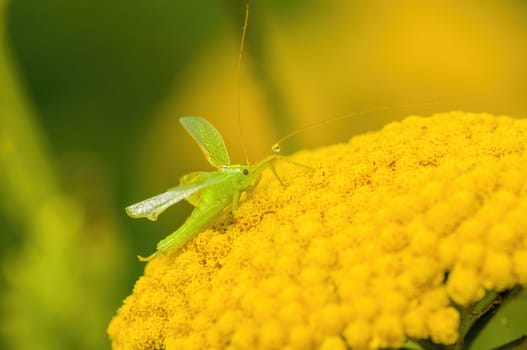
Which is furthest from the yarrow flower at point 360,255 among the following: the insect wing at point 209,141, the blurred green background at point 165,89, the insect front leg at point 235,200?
the blurred green background at point 165,89

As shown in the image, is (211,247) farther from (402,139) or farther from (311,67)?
(311,67)

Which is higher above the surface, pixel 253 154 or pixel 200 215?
pixel 253 154

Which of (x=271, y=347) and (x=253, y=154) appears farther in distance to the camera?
(x=253, y=154)

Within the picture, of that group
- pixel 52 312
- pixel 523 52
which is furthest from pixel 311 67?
pixel 52 312

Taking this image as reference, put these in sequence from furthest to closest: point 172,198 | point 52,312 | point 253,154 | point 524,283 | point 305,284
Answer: point 253,154 → point 52,312 → point 172,198 → point 305,284 → point 524,283

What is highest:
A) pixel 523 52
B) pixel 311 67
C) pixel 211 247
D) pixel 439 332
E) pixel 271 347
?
pixel 311 67

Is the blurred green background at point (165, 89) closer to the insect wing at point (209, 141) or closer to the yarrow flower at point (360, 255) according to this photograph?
the insect wing at point (209, 141)

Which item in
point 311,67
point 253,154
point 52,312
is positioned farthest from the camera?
point 311,67
